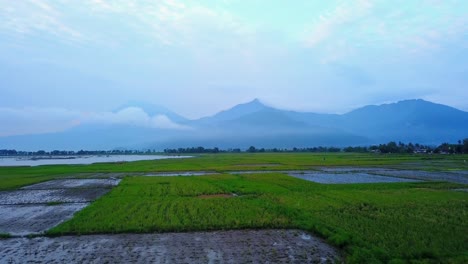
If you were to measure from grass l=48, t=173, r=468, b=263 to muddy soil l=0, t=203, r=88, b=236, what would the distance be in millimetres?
797

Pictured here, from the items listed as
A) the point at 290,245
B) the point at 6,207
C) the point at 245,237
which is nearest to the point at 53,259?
the point at 245,237

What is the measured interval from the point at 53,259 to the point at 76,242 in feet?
4.73

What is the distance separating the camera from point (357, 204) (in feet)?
46.3

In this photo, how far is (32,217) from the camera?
522 inches

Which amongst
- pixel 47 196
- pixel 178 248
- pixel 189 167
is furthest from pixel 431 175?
pixel 47 196

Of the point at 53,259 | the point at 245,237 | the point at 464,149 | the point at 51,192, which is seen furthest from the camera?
the point at 464,149

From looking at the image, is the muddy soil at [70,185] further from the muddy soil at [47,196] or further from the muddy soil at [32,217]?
the muddy soil at [32,217]

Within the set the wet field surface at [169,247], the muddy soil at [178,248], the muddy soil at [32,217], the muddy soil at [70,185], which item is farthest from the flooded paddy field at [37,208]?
the muddy soil at [178,248]

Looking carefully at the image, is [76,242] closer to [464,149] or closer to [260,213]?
[260,213]

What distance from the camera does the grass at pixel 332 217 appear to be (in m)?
8.35

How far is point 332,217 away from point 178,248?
5427 mm

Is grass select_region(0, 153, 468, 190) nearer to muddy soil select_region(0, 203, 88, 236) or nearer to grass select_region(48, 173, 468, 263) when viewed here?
muddy soil select_region(0, 203, 88, 236)

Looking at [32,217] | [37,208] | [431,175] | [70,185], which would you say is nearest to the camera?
[32,217]

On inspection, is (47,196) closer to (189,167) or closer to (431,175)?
(189,167)
